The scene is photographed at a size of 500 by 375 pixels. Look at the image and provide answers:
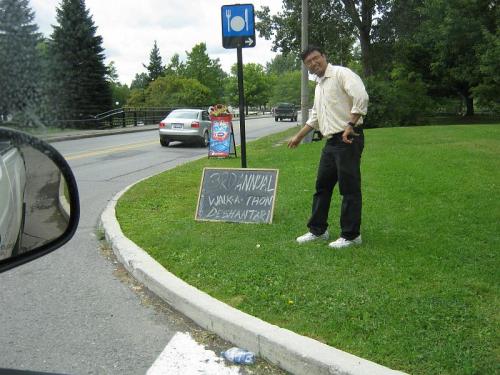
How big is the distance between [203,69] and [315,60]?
62929 millimetres

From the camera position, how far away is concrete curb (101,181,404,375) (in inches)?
115

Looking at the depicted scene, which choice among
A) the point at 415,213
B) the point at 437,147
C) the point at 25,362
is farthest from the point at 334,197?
the point at 437,147

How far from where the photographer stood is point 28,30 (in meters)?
5.66

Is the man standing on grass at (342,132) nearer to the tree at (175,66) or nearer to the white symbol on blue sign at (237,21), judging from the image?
the white symbol on blue sign at (237,21)

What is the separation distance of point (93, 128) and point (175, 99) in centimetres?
2454

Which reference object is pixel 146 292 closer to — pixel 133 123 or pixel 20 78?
pixel 20 78

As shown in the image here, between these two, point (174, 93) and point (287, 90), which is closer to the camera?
point (174, 93)

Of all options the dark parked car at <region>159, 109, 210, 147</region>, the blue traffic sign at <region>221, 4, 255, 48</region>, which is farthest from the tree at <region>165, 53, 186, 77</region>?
the blue traffic sign at <region>221, 4, 255, 48</region>

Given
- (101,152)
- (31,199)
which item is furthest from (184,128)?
(31,199)

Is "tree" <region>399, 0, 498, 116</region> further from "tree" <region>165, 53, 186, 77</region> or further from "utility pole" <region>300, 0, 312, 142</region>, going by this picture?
"tree" <region>165, 53, 186, 77</region>

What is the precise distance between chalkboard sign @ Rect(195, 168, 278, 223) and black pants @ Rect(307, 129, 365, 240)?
3.54 feet

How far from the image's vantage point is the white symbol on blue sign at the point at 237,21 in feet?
25.1

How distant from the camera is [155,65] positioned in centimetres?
7819

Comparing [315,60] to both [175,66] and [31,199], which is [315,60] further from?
[175,66]
